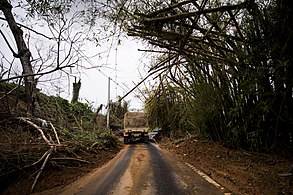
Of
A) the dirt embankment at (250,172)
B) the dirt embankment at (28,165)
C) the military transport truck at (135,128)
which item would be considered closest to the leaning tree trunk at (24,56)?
the dirt embankment at (28,165)

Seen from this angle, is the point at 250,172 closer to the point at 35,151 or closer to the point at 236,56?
the point at 236,56

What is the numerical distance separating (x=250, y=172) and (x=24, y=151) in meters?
3.98

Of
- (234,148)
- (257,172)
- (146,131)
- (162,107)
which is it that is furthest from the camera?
(162,107)

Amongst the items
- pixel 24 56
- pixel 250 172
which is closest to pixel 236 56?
pixel 250 172

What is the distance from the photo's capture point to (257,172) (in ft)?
15.2

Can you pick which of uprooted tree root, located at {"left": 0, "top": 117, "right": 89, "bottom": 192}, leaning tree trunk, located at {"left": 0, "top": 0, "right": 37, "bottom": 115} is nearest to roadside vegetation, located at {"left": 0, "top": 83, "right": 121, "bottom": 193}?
uprooted tree root, located at {"left": 0, "top": 117, "right": 89, "bottom": 192}

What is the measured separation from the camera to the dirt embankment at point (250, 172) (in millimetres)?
3658

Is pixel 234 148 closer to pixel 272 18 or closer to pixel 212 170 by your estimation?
pixel 212 170

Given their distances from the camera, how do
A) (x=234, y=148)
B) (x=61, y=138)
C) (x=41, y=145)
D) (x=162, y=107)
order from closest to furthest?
1. (x=41, y=145)
2. (x=61, y=138)
3. (x=234, y=148)
4. (x=162, y=107)

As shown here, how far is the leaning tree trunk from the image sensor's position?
663 centimetres

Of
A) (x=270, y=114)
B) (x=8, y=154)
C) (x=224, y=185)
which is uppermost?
(x=270, y=114)

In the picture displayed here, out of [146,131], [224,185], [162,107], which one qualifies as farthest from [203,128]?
[162,107]

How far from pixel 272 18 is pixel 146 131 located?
12.3m

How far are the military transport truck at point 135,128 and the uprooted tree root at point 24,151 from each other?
10.0m
